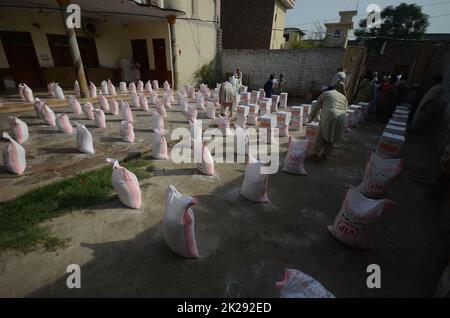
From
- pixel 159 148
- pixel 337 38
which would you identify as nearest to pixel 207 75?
pixel 159 148

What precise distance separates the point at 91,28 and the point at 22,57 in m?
3.22

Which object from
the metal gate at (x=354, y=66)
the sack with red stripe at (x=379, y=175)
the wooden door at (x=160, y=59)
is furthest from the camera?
the wooden door at (x=160, y=59)

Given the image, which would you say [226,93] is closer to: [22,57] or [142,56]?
[142,56]

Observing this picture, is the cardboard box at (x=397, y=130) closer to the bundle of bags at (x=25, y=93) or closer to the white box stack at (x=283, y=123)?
the white box stack at (x=283, y=123)

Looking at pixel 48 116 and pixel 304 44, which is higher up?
pixel 304 44

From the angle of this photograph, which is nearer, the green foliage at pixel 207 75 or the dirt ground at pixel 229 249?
the dirt ground at pixel 229 249

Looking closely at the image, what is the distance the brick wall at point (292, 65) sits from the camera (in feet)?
35.6

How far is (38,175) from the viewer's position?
11.6 ft

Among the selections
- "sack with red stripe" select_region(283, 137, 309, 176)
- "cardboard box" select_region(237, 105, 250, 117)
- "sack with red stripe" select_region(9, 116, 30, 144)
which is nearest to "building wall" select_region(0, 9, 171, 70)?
"sack with red stripe" select_region(9, 116, 30, 144)

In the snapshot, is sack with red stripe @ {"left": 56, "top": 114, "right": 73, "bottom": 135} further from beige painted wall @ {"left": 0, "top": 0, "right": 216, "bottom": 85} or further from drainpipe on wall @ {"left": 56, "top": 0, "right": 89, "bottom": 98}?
beige painted wall @ {"left": 0, "top": 0, "right": 216, "bottom": 85}

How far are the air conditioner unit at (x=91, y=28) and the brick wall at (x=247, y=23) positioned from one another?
9.47 metres

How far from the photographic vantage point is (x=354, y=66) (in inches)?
368

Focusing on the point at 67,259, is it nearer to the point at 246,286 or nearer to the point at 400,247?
the point at 246,286

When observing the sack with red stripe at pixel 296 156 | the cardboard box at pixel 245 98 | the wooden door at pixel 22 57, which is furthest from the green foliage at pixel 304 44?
the sack with red stripe at pixel 296 156
